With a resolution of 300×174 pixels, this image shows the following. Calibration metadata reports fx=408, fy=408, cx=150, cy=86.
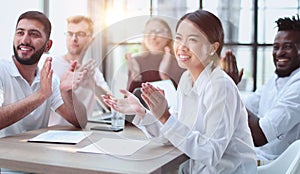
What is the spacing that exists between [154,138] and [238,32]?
2667mm

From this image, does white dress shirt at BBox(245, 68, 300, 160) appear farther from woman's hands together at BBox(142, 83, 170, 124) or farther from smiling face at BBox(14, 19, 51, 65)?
smiling face at BBox(14, 19, 51, 65)

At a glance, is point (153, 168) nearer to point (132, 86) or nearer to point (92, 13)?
point (132, 86)

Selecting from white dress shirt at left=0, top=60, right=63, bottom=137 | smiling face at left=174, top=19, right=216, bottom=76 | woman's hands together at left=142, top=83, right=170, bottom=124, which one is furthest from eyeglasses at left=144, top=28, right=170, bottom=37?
white dress shirt at left=0, top=60, right=63, bottom=137

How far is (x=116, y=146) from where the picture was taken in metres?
1.67

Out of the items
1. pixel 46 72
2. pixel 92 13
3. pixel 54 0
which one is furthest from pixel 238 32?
pixel 46 72

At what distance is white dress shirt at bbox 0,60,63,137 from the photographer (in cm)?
208

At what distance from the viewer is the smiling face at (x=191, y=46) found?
1.57m

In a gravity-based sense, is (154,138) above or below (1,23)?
below

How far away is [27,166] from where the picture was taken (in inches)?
55.9

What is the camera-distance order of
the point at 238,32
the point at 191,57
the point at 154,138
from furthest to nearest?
1. the point at 238,32
2. the point at 154,138
3. the point at 191,57

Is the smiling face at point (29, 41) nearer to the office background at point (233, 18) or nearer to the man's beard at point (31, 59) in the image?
the man's beard at point (31, 59)

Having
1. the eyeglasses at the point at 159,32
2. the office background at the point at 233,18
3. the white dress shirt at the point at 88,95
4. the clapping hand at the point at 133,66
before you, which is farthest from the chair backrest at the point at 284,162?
the office background at the point at 233,18

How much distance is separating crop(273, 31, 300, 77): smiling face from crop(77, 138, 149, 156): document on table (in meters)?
1.08

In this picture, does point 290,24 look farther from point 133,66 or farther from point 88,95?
point 88,95
